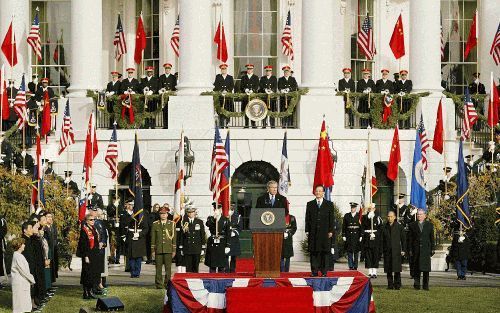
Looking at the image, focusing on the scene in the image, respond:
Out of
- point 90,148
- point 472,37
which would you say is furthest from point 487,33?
point 90,148

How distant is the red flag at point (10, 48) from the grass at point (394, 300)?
16.7m

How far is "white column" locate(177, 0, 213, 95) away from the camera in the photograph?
173ft

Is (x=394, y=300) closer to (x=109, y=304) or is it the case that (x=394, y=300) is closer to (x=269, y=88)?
(x=109, y=304)

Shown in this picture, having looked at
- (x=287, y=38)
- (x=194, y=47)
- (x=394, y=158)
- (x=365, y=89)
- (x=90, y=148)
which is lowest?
(x=394, y=158)

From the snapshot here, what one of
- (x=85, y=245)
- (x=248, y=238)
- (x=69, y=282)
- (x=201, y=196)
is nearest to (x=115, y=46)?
(x=201, y=196)

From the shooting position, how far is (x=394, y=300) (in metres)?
36.4

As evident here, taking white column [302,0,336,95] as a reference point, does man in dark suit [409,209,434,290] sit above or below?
below

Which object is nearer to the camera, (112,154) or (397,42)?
(112,154)

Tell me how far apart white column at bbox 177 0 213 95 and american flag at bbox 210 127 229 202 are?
9.66m

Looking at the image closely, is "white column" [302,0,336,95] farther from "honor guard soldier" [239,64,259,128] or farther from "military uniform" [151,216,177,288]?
"military uniform" [151,216,177,288]

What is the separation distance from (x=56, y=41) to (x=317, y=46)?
35.0 ft

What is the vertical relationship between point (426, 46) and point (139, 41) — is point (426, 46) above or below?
below

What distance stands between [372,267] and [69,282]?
7438 mm

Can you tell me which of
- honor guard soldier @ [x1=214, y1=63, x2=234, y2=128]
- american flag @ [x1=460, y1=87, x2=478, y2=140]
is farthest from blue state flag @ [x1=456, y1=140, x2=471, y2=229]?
honor guard soldier @ [x1=214, y1=63, x2=234, y2=128]
